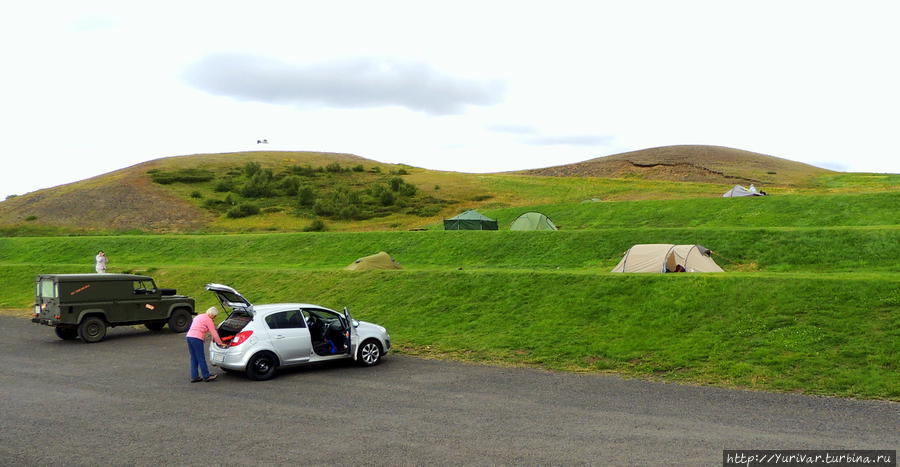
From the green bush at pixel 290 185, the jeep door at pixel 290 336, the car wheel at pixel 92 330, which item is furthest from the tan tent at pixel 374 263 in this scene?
the green bush at pixel 290 185

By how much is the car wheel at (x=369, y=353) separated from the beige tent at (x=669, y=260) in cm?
1491

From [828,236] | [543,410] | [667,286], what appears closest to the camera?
[543,410]

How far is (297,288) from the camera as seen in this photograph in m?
30.3

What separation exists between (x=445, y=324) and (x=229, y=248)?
1273 inches

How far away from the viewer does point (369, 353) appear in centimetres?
1659

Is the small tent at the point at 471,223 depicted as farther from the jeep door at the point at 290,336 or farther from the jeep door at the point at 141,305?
the jeep door at the point at 290,336

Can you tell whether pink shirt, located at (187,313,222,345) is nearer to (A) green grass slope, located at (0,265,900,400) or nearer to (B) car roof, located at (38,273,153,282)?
(A) green grass slope, located at (0,265,900,400)

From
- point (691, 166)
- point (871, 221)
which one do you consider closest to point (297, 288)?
point (871, 221)

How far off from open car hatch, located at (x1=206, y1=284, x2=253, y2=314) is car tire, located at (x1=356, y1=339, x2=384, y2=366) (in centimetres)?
300

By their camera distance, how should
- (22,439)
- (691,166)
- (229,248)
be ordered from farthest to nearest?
(691,166), (229,248), (22,439)

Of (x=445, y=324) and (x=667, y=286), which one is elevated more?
(x=667, y=286)

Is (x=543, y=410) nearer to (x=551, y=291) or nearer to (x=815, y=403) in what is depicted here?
(x=815, y=403)

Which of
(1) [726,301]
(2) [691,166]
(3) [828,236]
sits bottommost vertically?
(1) [726,301]

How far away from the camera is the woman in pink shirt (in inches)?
583
